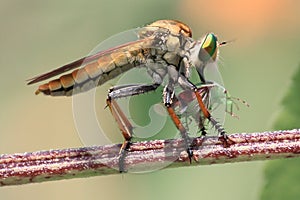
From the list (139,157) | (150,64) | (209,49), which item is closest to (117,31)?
(150,64)

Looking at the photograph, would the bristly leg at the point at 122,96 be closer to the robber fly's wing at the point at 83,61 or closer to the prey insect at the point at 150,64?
the prey insect at the point at 150,64

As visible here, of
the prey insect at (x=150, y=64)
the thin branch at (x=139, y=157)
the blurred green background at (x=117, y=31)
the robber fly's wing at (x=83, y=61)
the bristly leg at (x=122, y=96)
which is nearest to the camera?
the thin branch at (x=139, y=157)

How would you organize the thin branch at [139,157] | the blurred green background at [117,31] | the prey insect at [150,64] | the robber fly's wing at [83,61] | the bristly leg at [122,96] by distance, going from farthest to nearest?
the blurred green background at [117,31] → the prey insect at [150,64] → the bristly leg at [122,96] → the robber fly's wing at [83,61] → the thin branch at [139,157]

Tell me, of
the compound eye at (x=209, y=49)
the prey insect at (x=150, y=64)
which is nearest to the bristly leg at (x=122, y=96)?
the prey insect at (x=150, y=64)

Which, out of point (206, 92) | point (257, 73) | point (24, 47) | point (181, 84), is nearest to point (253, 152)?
point (206, 92)

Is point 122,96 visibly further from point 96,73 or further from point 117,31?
point 117,31

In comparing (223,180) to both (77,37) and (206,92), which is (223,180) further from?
(77,37)

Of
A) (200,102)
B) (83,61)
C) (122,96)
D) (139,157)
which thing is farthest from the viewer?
(122,96)

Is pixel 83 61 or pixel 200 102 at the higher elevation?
pixel 83 61
